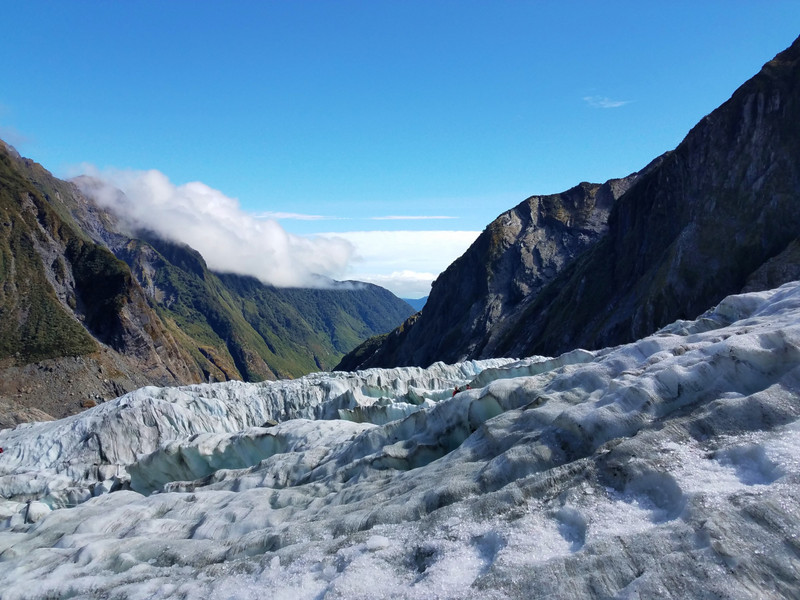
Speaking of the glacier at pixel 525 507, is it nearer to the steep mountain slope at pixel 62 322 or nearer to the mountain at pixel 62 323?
the mountain at pixel 62 323

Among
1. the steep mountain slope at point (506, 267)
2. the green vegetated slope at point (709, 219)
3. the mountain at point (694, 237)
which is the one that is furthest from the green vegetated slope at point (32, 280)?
the green vegetated slope at point (709, 219)

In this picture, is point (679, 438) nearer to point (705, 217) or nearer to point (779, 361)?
point (779, 361)

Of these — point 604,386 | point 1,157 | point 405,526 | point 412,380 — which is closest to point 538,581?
point 405,526

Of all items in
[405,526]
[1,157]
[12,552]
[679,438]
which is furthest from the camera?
[1,157]

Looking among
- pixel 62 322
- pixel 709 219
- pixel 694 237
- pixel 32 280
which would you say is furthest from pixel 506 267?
pixel 32 280

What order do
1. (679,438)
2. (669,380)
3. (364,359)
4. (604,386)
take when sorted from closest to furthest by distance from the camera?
1. (679,438)
2. (669,380)
3. (604,386)
4. (364,359)

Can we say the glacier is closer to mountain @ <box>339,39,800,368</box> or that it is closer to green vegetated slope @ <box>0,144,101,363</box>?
mountain @ <box>339,39,800,368</box>

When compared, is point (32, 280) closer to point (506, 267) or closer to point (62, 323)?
point (62, 323)
